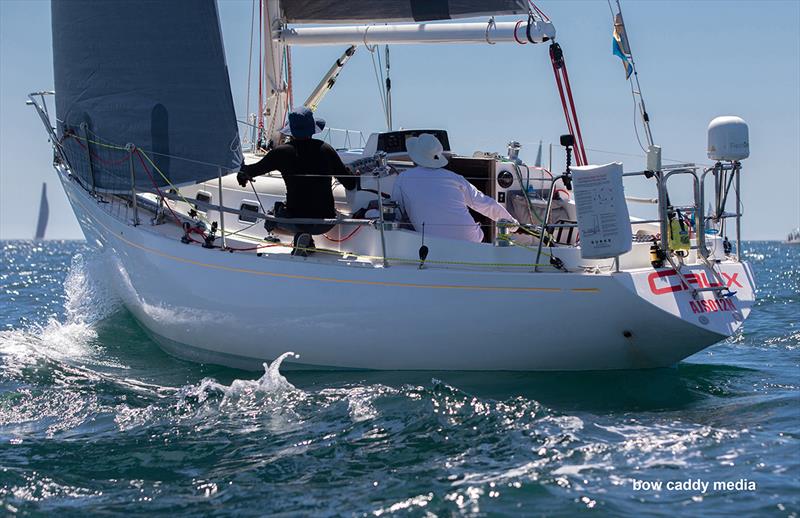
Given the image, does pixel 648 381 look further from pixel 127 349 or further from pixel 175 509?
pixel 127 349

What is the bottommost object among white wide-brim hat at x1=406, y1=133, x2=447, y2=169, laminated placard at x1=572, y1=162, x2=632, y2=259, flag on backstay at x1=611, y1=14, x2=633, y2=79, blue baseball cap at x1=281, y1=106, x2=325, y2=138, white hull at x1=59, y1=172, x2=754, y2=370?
white hull at x1=59, y1=172, x2=754, y2=370

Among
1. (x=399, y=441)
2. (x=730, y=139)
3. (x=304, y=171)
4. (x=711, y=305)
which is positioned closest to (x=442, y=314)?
(x=399, y=441)

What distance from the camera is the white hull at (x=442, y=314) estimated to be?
6234 mm

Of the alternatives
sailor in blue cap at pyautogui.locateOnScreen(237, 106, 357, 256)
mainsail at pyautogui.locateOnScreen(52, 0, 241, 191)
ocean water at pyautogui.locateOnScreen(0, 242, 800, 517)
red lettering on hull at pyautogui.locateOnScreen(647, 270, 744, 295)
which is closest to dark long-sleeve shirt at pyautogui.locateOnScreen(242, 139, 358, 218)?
sailor in blue cap at pyautogui.locateOnScreen(237, 106, 357, 256)

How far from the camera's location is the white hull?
6.23 m

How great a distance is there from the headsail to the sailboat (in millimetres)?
20

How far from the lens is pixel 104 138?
831 cm

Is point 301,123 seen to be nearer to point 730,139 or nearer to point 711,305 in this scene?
point 730,139

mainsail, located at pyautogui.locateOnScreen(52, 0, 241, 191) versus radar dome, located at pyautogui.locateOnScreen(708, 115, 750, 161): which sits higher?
mainsail, located at pyautogui.locateOnScreen(52, 0, 241, 191)

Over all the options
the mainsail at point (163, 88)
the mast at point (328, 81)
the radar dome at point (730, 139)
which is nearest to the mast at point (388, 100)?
the mast at point (328, 81)

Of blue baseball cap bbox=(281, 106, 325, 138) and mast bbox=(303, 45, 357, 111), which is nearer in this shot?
blue baseball cap bbox=(281, 106, 325, 138)

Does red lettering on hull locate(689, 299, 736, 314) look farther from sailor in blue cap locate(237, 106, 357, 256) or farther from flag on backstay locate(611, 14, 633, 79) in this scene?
sailor in blue cap locate(237, 106, 357, 256)

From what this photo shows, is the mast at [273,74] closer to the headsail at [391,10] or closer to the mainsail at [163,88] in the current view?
the headsail at [391,10]

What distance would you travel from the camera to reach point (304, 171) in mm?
7152
